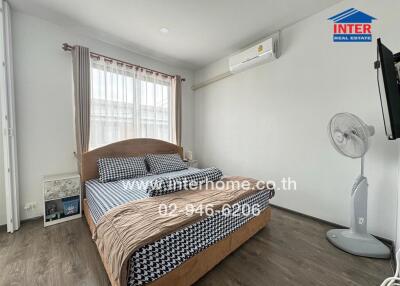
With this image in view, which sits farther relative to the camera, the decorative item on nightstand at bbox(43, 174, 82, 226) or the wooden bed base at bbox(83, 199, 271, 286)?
the decorative item on nightstand at bbox(43, 174, 82, 226)

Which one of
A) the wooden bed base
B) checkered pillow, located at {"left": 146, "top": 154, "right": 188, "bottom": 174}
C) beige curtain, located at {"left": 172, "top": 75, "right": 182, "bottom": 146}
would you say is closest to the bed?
the wooden bed base

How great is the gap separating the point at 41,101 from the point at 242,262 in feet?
10.3

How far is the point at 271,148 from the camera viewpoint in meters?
2.85

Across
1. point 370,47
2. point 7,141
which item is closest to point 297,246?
point 370,47

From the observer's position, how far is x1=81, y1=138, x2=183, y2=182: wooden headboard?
2562mm

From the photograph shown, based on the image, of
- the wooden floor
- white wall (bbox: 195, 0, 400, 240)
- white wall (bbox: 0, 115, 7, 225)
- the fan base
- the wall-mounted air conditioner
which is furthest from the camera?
the wall-mounted air conditioner

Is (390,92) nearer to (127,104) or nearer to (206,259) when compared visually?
(206,259)

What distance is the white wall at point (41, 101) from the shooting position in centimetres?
225

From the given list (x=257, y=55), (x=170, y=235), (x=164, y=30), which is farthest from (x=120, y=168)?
(x=257, y=55)

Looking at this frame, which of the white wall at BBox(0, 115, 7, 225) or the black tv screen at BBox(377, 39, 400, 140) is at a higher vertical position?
the black tv screen at BBox(377, 39, 400, 140)

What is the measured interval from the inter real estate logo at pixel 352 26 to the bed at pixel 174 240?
2055 millimetres

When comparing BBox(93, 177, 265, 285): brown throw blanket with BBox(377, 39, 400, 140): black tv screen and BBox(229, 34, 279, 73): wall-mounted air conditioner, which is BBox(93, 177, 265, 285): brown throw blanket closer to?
BBox(377, 39, 400, 140): black tv screen

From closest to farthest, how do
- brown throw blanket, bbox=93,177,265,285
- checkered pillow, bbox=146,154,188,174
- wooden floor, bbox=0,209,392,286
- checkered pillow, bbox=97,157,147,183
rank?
brown throw blanket, bbox=93,177,265,285 → wooden floor, bbox=0,209,392,286 → checkered pillow, bbox=97,157,147,183 → checkered pillow, bbox=146,154,188,174

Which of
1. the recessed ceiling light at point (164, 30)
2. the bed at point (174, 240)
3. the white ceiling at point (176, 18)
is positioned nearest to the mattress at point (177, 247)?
the bed at point (174, 240)
